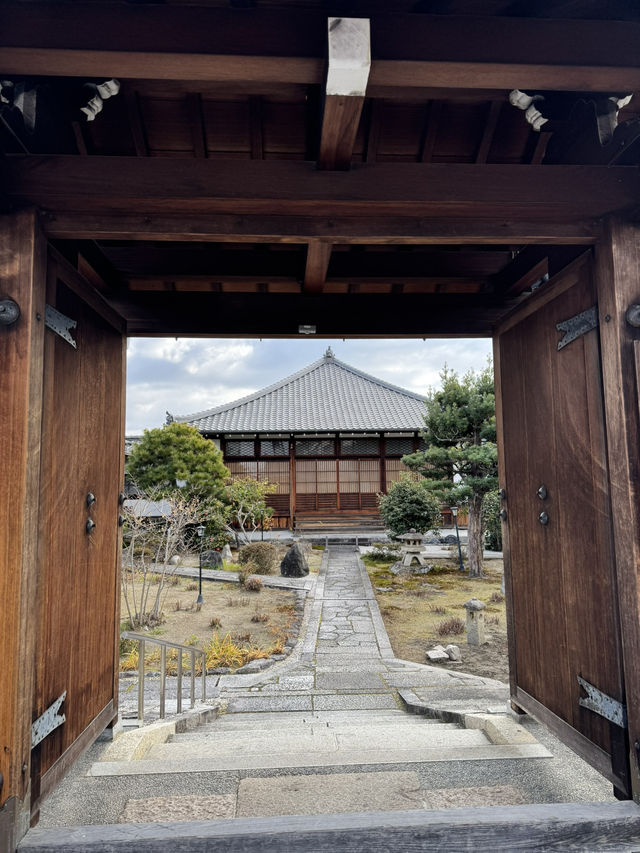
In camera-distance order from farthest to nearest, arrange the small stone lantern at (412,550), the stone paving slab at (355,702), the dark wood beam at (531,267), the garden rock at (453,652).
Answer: the small stone lantern at (412,550), the garden rock at (453,652), the stone paving slab at (355,702), the dark wood beam at (531,267)

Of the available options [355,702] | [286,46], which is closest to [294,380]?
[355,702]

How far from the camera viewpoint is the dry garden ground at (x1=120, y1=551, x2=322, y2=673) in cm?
673

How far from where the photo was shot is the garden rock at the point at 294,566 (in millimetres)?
11695

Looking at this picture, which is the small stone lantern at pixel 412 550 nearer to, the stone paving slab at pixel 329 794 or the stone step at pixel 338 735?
the stone step at pixel 338 735

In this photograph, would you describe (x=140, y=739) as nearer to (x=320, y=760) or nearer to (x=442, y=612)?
(x=320, y=760)

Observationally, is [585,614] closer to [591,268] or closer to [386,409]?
[591,268]

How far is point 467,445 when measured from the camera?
1193 cm

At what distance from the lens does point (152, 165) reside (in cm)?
187

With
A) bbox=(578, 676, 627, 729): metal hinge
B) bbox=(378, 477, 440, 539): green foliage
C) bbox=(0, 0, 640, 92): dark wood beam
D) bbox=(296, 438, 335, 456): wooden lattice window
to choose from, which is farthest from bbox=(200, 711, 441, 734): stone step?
bbox=(296, 438, 335, 456): wooden lattice window

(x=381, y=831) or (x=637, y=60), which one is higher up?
(x=637, y=60)

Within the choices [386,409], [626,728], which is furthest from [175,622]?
[386,409]

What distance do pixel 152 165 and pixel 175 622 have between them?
25.1ft

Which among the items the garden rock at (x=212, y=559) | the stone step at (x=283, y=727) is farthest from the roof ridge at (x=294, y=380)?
the stone step at (x=283, y=727)

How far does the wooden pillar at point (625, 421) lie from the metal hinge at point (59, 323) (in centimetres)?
204
